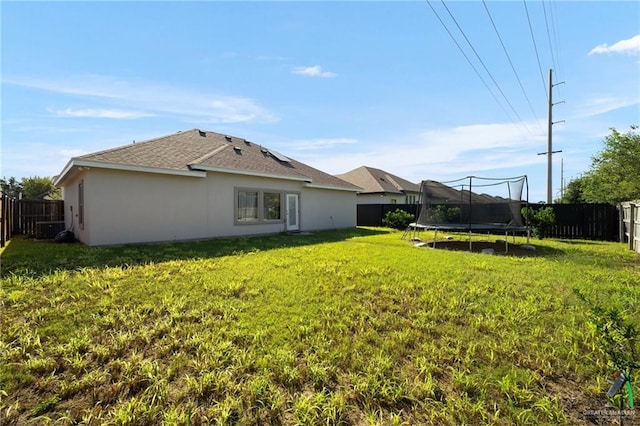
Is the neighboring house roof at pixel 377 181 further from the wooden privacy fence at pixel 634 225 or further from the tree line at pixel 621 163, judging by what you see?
the wooden privacy fence at pixel 634 225

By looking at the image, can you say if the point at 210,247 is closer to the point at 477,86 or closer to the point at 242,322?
the point at 242,322

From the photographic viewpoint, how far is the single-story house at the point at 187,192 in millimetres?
7855

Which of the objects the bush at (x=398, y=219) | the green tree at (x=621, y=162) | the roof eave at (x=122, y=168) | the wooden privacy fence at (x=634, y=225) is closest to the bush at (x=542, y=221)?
the wooden privacy fence at (x=634, y=225)

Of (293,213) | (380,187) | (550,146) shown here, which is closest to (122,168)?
(293,213)

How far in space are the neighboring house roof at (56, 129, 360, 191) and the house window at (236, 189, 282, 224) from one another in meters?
0.78

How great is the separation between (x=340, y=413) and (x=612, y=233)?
44.3 feet

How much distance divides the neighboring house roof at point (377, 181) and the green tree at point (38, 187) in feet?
78.7

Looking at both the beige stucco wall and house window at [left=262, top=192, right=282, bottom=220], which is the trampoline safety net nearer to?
house window at [left=262, top=192, right=282, bottom=220]

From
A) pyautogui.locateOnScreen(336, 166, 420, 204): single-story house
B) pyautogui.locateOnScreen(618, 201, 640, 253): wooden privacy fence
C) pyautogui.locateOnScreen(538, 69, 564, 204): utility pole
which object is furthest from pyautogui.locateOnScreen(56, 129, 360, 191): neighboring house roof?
pyautogui.locateOnScreen(538, 69, 564, 204): utility pole

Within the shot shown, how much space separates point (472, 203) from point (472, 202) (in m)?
0.09

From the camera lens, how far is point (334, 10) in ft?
23.1

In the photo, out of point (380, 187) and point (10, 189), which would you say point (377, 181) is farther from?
point (10, 189)

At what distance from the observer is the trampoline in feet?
29.8

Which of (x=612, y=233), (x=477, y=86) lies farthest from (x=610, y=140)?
(x=477, y=86)
